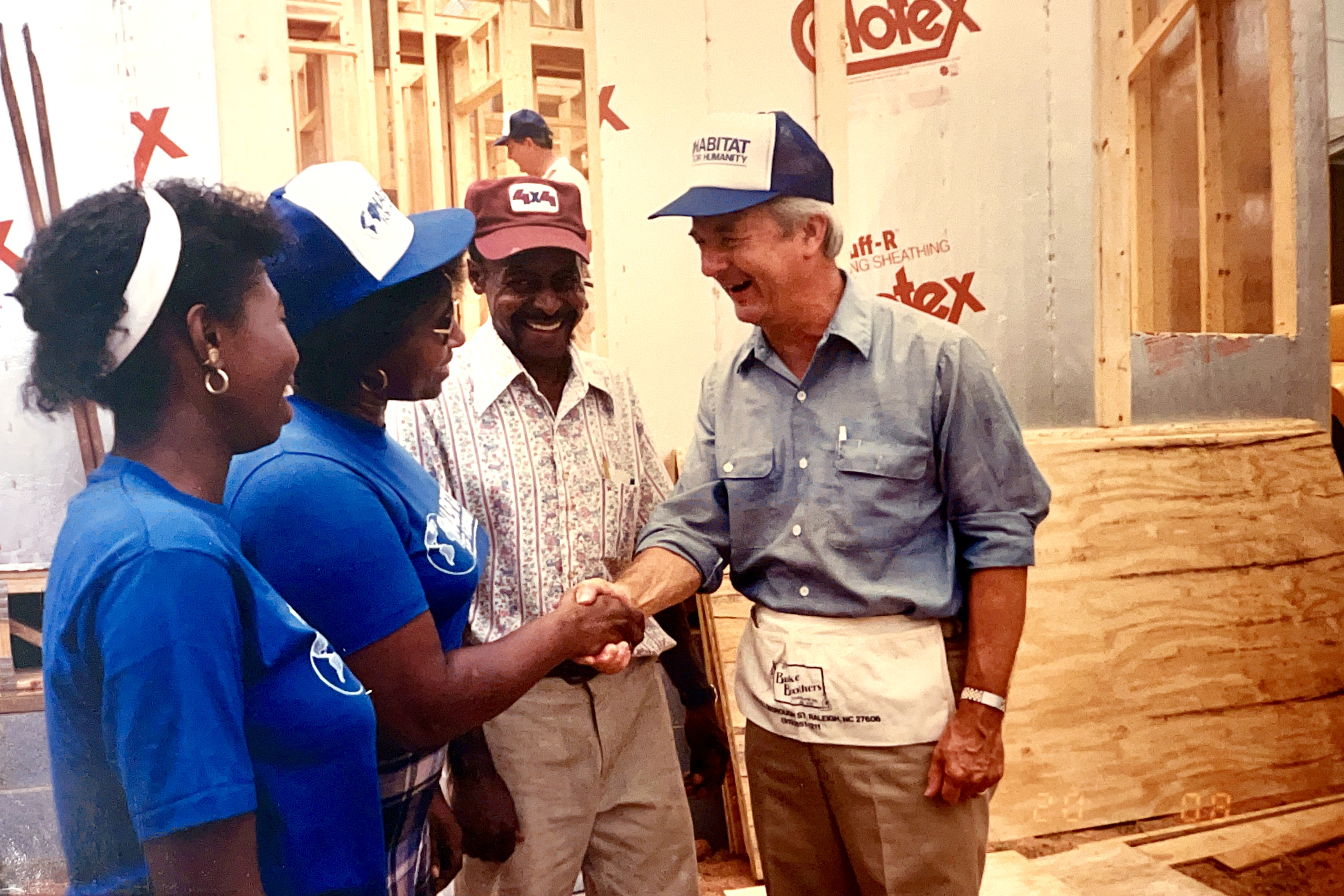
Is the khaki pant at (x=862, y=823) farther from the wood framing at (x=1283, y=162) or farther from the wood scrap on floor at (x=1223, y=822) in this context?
the wood framing at (x=1283, y=162)

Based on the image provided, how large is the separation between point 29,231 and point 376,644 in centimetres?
68

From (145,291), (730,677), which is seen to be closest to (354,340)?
(145,291)

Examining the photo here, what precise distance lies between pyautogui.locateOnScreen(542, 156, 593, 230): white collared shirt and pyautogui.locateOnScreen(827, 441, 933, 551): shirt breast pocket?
66 cm

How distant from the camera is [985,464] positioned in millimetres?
1784

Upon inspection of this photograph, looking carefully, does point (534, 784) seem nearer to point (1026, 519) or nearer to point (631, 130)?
point (1026, 519)

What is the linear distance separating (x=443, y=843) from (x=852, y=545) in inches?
34.0

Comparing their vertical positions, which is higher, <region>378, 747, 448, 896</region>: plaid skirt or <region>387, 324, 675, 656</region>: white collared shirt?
<region>387, 324, 675, 656</region>: white collared shirt

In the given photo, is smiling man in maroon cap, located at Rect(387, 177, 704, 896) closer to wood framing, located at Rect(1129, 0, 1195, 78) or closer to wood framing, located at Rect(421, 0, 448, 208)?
wood framing, located at Rect(421, 0, 448, 208)

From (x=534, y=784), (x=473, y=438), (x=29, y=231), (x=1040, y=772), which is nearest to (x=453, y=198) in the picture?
(x=473, y=438)

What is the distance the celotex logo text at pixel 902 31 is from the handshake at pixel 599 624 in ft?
6.39

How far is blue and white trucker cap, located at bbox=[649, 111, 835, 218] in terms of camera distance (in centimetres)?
185

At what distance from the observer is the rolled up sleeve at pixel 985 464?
1785 millimetres

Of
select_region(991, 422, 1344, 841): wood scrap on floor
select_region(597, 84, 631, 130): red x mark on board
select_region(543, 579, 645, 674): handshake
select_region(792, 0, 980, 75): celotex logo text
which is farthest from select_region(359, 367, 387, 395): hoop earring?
select_region(991, 422, 1344, 841): wood scrap on floor

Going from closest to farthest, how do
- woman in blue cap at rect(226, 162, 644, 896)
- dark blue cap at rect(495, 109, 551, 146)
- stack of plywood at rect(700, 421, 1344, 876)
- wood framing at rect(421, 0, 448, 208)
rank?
1. woman in blue cap at rect(226, 162, 644, 896)
2. dark blue cap at rect(495, 109, 551, 146)
3. wood framing at rect(421, 0, 448, 208)
4. stack of plywood at rect(700, 421, 1344, 876)
